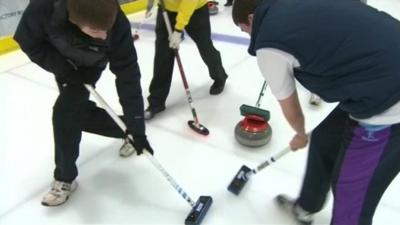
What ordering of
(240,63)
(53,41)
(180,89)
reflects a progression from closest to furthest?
1. (53,41)
2. (180,89)
3. (240,63)

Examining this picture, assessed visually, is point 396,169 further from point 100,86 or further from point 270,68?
point 100,86

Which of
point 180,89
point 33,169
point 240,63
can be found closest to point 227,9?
point 240,63

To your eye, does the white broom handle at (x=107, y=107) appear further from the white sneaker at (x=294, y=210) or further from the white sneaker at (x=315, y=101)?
the white sneaker at (x=315, y=101)

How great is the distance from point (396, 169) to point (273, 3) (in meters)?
0.65

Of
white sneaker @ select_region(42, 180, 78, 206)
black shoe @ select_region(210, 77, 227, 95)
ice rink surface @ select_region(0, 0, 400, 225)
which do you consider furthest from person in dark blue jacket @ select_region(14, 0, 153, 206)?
black shoe @ select_region(210, 77, 227, 95)

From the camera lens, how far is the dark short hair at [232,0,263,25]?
3.99ft

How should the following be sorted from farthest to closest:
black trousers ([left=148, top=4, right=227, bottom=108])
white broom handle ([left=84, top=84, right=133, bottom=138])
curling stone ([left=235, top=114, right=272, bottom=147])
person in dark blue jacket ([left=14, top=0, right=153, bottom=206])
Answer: black trousers ([left=148, top=4, right=227, bottom=108]), curling stone ([left=235, top=114, right=272, bottom=147]), white broom handle ([left=84, top=84, right=133, bottom=138]), person in dark blue jacket ([left=14, top=0, right=153, bottom=206])

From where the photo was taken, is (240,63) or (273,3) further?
(240,63)

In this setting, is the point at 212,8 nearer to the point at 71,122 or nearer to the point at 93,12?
the point at 71,122

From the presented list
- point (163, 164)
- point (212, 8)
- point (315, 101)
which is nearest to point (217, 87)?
point (315, 101)

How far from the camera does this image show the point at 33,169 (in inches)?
81.6

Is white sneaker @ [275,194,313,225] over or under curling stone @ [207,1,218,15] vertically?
over

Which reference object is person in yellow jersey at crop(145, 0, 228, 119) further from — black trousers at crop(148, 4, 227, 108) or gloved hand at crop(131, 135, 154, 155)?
gloved hand at crop(131, 135, 154, 155)

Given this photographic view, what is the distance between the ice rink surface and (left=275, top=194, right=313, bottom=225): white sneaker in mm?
30
